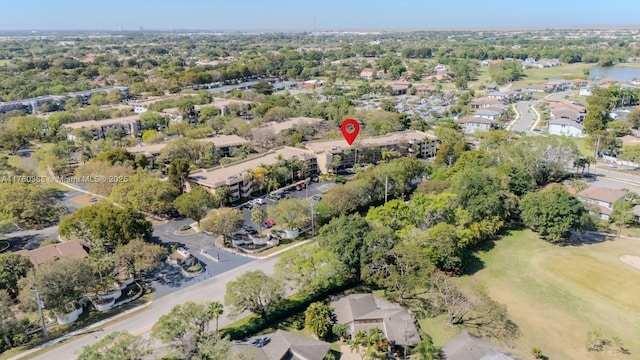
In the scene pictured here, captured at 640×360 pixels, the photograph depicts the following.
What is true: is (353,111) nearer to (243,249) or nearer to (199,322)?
(243,249)

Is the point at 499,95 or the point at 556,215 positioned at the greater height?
the point at 499,95

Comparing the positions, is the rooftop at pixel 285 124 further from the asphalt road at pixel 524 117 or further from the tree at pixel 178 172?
the asphalt road at pixel 524 117

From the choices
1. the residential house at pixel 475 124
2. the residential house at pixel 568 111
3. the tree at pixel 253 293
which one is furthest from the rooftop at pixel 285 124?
the residential house at pixel 568 111

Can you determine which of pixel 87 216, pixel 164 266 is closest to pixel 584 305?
pixel 164 266

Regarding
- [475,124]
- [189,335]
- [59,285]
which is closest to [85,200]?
[59,285]

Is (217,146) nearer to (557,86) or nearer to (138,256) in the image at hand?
(138,256)
